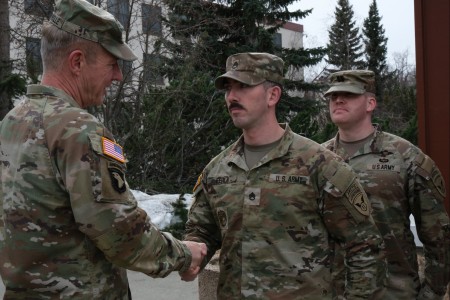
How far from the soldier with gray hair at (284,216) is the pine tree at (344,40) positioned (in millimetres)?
41244

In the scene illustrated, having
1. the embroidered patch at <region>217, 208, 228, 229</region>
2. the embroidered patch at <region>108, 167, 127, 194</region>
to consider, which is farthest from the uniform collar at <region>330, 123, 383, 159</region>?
the embroidered patch at <region>108, 167, 127, 194</region>

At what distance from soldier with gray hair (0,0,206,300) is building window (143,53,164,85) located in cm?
962

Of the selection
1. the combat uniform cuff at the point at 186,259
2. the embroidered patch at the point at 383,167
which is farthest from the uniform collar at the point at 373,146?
the combat uniform cuff at the point at 186,259

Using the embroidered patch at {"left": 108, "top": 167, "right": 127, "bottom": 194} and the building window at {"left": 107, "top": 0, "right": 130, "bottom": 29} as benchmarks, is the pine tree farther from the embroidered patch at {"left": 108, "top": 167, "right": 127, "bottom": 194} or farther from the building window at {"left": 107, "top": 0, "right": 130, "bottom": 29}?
the embroidered patch at {"left": 108, "top": 167, "right": 127, "bottom": 194}

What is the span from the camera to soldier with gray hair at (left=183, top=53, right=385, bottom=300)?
94.7 inches

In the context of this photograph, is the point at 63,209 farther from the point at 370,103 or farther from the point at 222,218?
the point at 370,103

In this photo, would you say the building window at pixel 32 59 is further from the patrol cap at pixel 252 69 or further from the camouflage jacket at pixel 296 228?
the camouflage jacket at pixel 296 228

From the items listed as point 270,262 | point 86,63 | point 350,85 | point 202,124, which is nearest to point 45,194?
point 86,63

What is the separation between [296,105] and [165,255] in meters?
14.5

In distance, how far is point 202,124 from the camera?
11.8m

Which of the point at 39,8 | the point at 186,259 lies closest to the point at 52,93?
the point at 186,259

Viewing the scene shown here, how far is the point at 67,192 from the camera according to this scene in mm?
1880

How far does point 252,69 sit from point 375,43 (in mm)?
42038

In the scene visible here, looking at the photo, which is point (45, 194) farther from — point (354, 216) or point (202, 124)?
point (202, 124)
